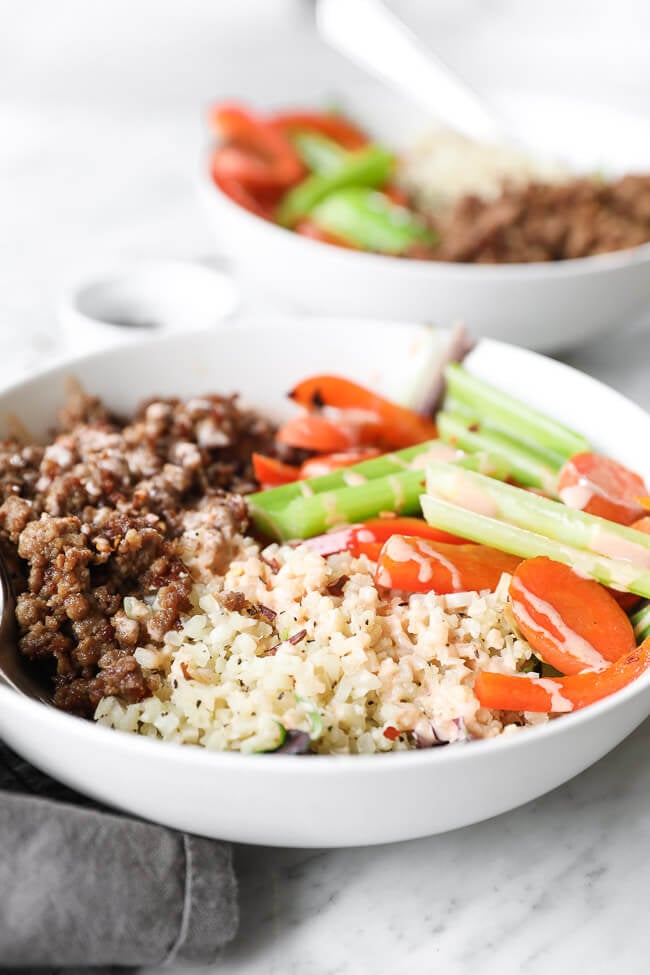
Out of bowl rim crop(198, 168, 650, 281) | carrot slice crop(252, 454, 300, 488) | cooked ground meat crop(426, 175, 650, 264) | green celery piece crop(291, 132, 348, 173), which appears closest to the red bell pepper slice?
green celery piece crop(291, 132, 348, 173)

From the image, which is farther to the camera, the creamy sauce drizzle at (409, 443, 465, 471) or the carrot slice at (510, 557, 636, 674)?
the creamy sauce drizzle at (409, 443, 465, 471)

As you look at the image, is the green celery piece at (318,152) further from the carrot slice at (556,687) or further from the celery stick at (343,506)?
the carrot slice at (556,687)

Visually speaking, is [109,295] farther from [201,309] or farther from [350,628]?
[350,628]

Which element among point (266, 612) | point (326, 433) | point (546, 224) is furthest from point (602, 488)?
point (546, 224)

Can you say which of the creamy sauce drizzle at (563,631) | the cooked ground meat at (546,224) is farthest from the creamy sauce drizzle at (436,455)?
the cooked ground meat at (546,224)

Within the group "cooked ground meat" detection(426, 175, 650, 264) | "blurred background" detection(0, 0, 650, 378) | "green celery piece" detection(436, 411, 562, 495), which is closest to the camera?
"green celery piece" detection(436, 411, 562, 495)

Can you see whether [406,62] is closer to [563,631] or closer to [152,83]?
[152,83]

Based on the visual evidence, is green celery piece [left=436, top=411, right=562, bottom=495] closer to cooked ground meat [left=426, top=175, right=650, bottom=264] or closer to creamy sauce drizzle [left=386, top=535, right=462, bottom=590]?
creamy sauce drizzle [left=386, top=535, right=462, bottom=590]

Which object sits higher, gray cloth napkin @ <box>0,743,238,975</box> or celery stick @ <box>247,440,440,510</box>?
celery stick @ <box>247,440,440,510</box>
